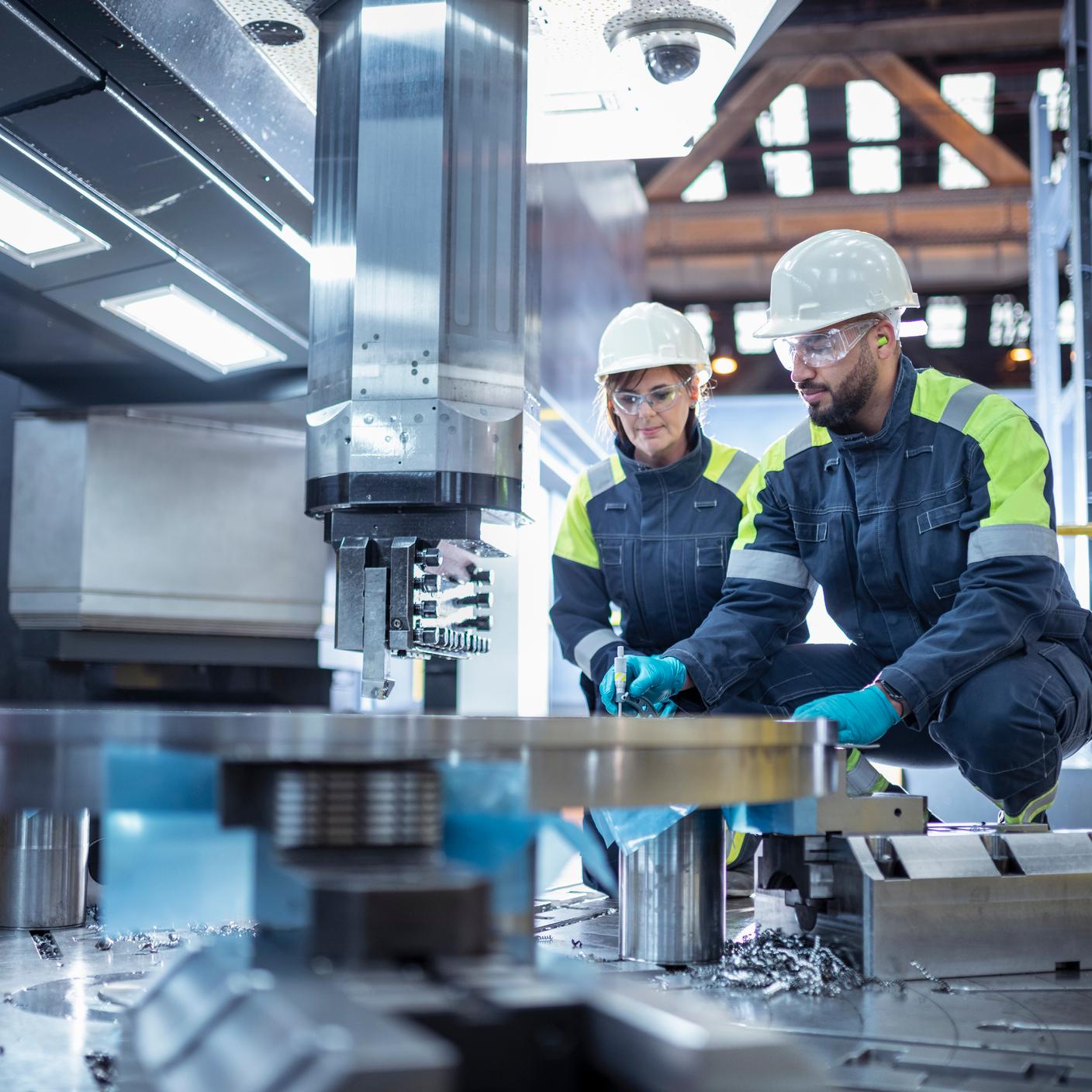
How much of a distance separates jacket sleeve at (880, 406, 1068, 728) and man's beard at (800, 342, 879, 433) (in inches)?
7.7

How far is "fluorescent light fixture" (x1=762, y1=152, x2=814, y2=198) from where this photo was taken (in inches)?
357

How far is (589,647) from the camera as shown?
8.54 feet

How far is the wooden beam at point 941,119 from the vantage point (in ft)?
25.4

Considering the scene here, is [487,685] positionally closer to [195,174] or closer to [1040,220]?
[195,174]

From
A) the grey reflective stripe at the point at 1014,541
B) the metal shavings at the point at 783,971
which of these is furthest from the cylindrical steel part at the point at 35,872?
the grey reflective stripe at the point at 1014,541

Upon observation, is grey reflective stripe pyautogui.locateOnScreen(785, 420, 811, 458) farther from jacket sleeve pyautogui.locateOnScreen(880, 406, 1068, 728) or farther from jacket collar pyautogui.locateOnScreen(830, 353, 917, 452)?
jacket sleeve pyautogui.locateOnScreen(880, 406, 1068, 728)

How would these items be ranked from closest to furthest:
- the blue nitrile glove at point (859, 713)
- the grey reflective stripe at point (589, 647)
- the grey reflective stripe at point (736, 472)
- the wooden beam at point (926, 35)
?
the blue nitrile glove at point (859, 713), the grey reflective stripe at point (589, 647), the grey reflective stripe at point (736, 472), the wooden beam at point (926, 35)

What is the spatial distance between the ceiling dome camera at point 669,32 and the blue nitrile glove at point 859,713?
1101mm

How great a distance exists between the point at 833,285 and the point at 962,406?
321 mm

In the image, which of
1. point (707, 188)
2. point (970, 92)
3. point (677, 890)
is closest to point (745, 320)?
point (707, 188)

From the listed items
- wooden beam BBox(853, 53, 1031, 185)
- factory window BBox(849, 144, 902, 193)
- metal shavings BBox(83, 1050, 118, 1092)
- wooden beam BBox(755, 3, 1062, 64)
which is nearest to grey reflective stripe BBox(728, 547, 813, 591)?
metal shavings BBox(83, 1050, 118, 1092)

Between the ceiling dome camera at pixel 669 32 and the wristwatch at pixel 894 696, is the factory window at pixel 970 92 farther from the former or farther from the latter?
the wristwatch at pixel 894 696

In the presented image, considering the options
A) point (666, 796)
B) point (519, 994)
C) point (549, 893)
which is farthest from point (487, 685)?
point (519, 994)

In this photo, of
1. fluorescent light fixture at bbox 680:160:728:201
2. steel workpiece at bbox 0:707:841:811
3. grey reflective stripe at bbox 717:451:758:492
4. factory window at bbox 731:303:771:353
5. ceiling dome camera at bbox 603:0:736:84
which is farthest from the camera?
factory window at bbox 731:303:771:353
